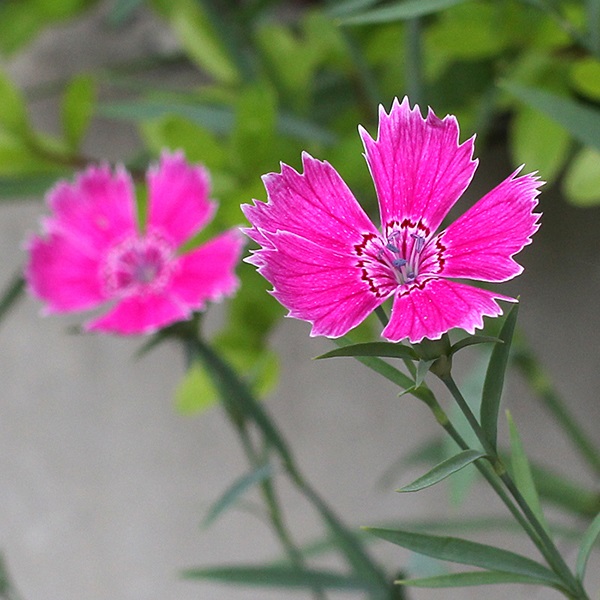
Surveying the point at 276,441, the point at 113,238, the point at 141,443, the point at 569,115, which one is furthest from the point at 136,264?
the point at 141,443

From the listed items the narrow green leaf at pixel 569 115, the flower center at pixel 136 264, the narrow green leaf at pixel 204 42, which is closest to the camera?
the narrow green leaf at pixel 569 115

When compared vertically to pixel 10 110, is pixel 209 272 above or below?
below

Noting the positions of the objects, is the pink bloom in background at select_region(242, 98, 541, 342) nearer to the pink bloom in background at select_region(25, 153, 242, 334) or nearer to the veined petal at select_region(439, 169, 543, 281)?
the veined petal at select_region(439, 169, 543, 281)

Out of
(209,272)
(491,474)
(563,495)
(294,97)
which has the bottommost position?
(563,495)

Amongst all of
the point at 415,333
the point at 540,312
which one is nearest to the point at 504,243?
the point at 415,333

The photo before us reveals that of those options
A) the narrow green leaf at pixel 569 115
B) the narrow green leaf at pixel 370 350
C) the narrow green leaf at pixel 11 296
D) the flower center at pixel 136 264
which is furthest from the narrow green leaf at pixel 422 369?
the narrow green leaf at pixel 11 296

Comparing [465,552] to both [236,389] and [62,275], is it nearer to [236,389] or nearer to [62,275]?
[236,389]

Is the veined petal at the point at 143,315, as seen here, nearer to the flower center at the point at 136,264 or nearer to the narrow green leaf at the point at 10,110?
the flower center at the point at 136,264
